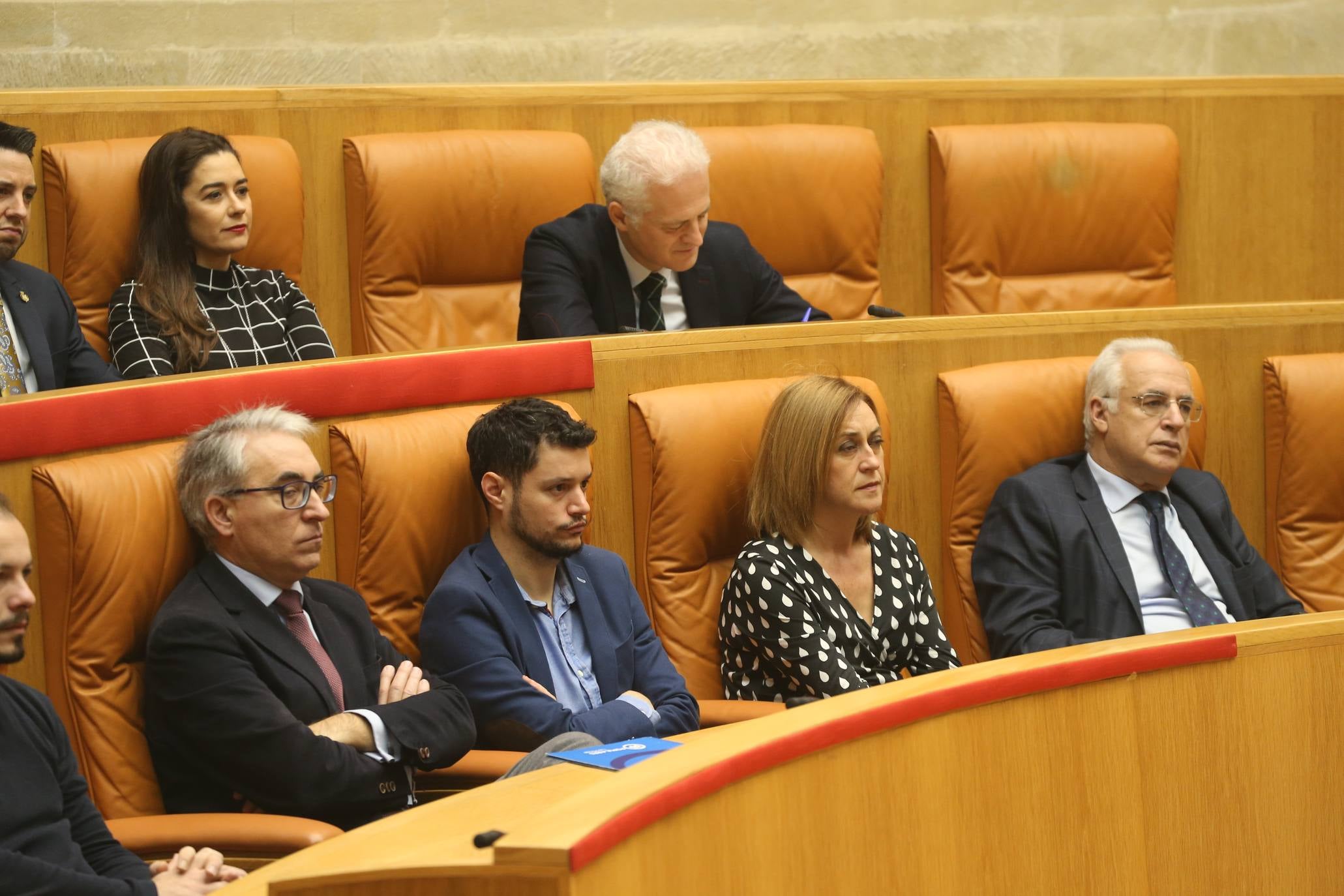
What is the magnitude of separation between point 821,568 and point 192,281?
98 centimetres

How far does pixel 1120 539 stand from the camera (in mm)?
2184

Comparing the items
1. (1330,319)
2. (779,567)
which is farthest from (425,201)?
(1330,319)

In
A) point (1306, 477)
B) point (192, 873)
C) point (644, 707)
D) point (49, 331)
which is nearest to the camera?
point (192, 873)

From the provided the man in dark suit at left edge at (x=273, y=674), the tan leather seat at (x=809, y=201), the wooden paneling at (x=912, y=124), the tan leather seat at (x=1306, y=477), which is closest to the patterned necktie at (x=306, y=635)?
the man in dark suit at left edge at (x=273, y=674)

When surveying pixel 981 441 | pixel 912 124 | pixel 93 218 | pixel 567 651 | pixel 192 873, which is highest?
pixel 912 124

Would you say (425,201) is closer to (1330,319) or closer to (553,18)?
(553,18)

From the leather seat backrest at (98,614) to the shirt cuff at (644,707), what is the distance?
51cm

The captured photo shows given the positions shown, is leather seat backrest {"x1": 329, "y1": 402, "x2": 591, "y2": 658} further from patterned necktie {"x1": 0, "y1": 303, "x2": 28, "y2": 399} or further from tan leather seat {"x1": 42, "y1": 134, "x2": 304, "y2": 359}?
tan leather seat {"x1": 42, "y1": 134, "x2": 304, "y2": 359}

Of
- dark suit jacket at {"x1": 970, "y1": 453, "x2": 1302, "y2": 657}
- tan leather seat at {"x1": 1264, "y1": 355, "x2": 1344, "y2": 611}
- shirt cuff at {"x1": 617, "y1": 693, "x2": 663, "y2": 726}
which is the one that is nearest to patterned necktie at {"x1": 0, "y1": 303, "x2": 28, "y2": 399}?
shirt cuff at {"x1": 617, "y1": 693, "x2": 663, "y2": 726}

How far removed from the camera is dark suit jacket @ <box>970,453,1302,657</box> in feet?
6.95

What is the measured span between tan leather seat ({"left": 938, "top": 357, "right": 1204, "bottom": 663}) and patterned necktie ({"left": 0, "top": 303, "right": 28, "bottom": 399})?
123cm

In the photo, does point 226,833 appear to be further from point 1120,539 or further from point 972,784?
point 1120,539

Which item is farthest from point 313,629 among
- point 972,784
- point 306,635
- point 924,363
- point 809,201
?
point 809,201

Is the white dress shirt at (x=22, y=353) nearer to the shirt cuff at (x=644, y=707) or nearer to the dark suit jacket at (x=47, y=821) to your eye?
the dark suit jacket at (x=47, y=821)
